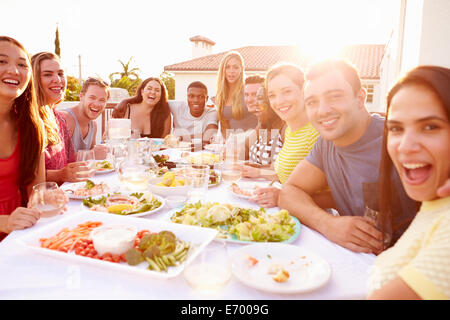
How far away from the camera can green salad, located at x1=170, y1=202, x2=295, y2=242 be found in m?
1.60

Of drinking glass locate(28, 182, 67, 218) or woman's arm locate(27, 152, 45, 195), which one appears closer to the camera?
drinking glass locate(28, 182, 67, 218)

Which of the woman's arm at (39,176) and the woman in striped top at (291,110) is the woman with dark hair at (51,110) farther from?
the woman in striped top at (291,110)

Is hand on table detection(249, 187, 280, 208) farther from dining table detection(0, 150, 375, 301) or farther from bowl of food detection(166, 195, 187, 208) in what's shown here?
dining table detection(0, 150, 375, 301)

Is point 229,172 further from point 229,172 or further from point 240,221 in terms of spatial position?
point 240,221

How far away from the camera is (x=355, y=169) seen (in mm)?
1969

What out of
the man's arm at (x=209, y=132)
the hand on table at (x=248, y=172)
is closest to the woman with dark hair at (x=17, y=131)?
the hand on table at (x=248, y=172)

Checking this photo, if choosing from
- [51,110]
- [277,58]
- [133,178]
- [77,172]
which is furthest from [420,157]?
[277,58]

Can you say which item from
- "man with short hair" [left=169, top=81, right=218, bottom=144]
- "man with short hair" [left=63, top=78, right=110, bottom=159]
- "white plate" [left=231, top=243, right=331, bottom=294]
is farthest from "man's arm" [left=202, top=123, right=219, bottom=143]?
"white plate" [left=231, top=243, right=331, bottom=294]

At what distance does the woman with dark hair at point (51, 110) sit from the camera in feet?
10.5

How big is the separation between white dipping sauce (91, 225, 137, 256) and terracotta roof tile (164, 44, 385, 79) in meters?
26.4

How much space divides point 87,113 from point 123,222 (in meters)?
3.16

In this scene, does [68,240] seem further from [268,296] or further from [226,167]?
[226,167]

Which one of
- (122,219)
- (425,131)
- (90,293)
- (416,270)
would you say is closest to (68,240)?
(122,219)
